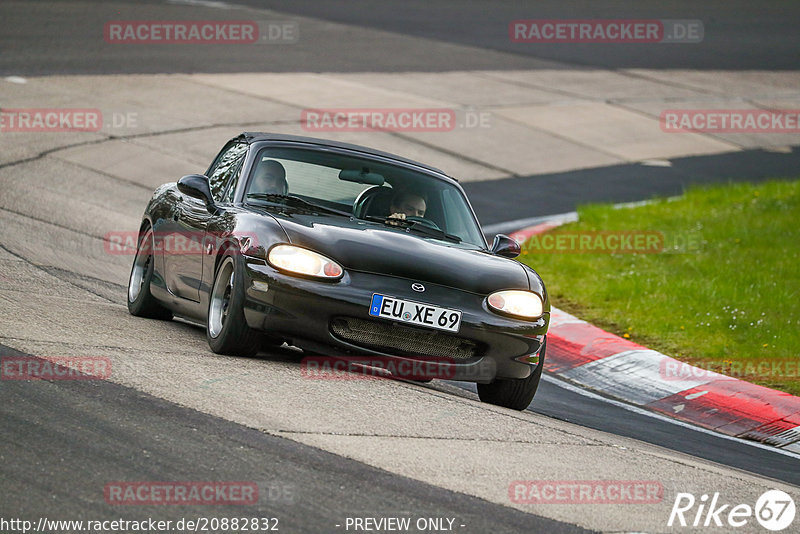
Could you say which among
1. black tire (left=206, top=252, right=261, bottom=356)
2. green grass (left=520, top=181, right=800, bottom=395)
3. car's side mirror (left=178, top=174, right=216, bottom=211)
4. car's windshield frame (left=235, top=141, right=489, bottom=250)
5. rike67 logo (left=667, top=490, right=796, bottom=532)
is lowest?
green grass (left=520, top=181, right=800, bottom=395)

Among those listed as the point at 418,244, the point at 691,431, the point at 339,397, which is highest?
the point at 418,244

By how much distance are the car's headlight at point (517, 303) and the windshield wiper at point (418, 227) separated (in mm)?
960

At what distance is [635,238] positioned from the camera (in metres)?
14.7

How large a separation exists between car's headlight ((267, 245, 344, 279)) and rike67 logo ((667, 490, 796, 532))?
2.30 metres

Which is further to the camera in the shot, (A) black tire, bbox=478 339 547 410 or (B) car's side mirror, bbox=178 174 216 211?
(B) car's side mirror, bbox=178 174 216 211

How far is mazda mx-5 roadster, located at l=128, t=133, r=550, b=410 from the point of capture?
269 inches

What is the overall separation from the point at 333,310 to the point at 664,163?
15.8 m

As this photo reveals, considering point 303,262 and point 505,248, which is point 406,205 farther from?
point 303,262

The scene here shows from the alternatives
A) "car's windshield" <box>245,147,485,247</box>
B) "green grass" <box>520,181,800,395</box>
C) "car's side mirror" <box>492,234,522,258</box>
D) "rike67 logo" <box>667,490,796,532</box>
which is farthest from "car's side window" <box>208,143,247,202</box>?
"rike67 logo" <box>667,490,796,532</box>

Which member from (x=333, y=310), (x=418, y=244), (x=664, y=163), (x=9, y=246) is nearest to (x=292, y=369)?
(x=333, y=310)

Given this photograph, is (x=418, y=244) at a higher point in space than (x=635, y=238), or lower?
higher

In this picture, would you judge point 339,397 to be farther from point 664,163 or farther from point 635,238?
point 664,163

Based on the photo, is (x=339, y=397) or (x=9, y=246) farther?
(x=9, y=246)

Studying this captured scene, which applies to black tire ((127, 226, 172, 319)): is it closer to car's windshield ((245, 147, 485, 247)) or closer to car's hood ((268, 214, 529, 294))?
car's windshield ((245, 147, 485, 247))
